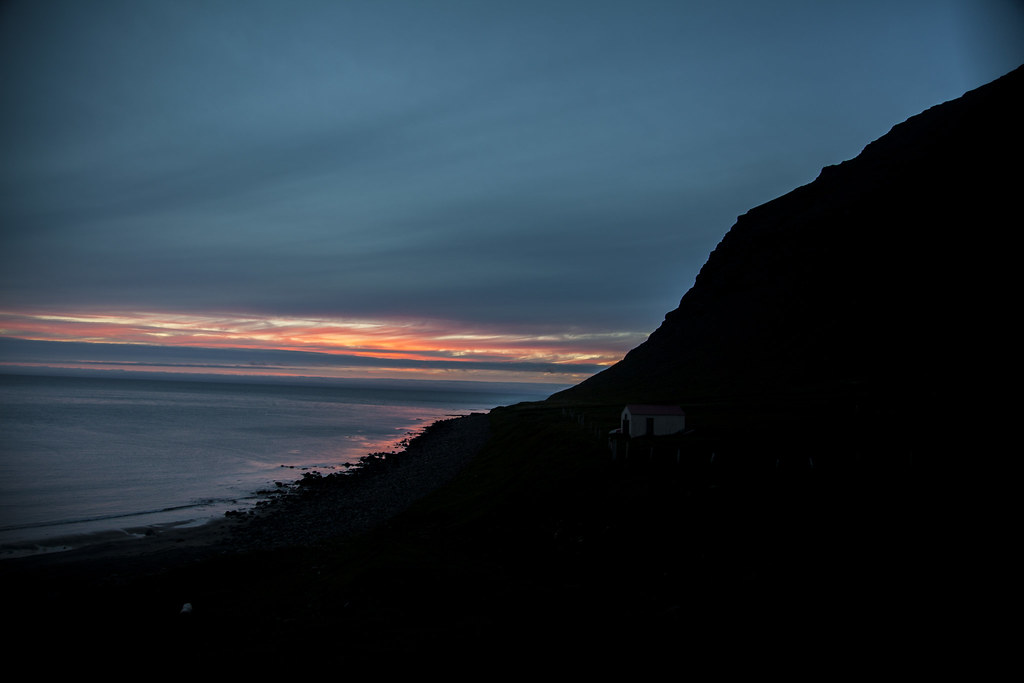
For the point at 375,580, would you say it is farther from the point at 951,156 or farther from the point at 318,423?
the point at 951,156

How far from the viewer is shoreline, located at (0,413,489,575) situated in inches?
1084

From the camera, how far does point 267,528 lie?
33969 millimetres

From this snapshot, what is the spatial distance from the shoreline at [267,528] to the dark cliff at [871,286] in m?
52.8

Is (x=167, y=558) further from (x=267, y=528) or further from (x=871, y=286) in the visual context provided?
(x=871, y=286)

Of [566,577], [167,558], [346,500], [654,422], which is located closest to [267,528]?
[167,558]

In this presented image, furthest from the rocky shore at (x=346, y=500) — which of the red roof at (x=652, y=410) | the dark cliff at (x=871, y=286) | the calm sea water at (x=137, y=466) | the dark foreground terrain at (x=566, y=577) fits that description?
the dark cliff at (x=871, y=286)

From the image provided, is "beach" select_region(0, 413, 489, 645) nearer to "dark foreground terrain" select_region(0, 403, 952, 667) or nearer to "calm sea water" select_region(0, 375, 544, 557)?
"dark foreground terrain" select_region(0, 403, 952, 667)

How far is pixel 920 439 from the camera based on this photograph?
34469mm

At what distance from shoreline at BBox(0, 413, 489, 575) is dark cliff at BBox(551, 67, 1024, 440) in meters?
52.8

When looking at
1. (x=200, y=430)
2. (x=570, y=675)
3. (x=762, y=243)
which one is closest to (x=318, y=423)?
(x=200, y=430)

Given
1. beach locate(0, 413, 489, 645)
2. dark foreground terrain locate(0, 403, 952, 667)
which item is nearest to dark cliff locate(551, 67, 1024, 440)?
dark foreground terrain locate(0, 403, 952, 667)

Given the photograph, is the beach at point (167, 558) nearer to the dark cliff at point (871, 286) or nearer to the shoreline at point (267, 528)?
the shoreline at point (267, 528)

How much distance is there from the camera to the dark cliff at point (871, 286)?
10194cm

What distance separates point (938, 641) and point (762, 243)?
7772 inches
